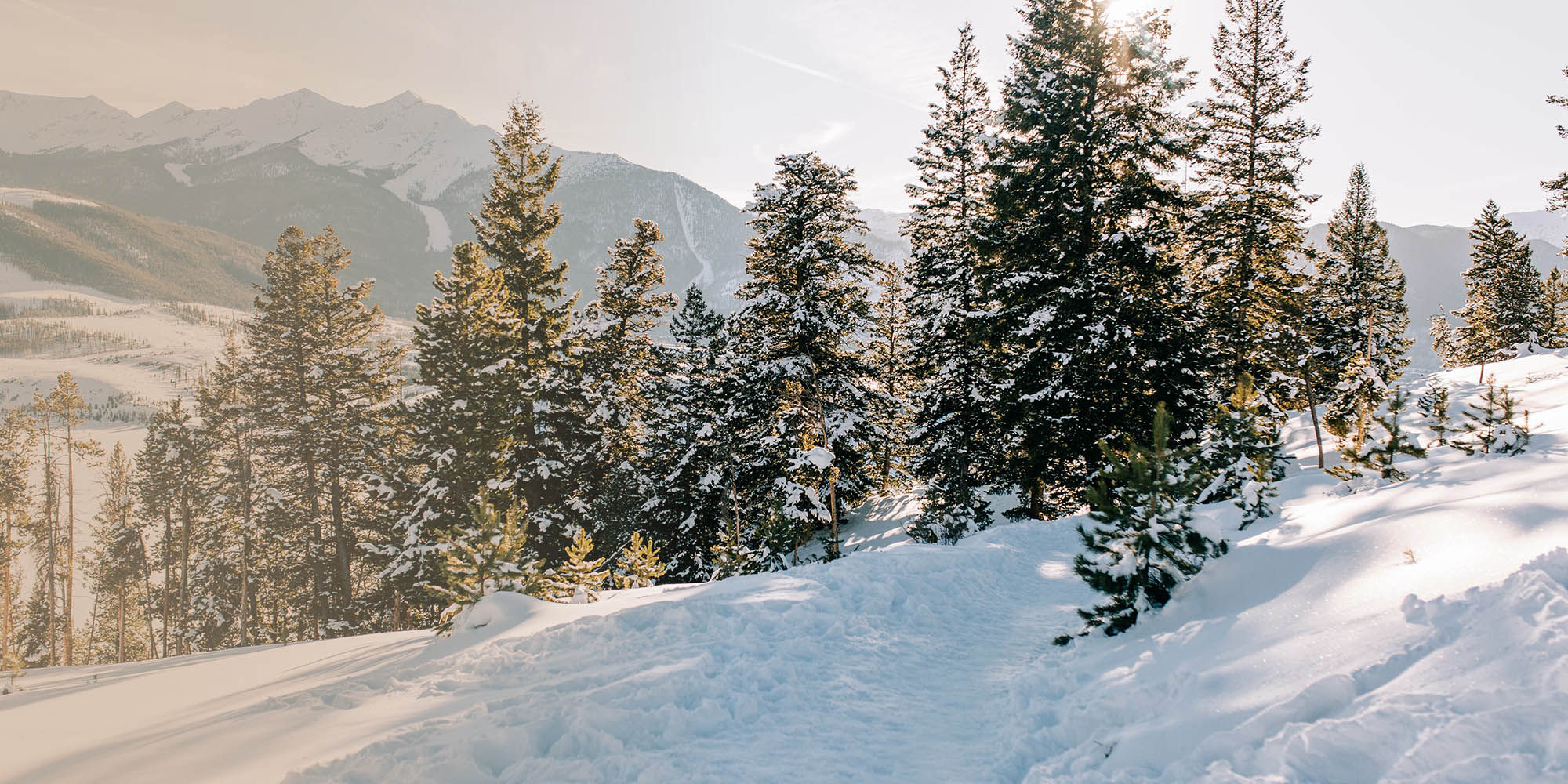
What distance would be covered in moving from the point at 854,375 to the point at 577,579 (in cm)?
1163

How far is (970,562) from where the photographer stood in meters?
12.0

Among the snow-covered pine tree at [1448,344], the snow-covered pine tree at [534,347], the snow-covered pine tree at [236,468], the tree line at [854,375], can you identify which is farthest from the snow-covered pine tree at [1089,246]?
the snow-covered pine tree at [1448,344]

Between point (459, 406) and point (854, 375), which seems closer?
point (854, 375)

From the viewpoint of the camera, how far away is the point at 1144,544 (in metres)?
6.49

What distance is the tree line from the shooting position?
14.5 m

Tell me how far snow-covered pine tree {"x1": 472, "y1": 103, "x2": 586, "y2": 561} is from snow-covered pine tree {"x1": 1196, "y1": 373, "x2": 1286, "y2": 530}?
1953cm

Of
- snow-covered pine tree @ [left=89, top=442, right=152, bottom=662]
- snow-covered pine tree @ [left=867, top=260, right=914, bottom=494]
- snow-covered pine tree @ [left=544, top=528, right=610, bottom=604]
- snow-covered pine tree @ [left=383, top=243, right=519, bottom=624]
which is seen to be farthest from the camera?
snow-covered pine tree @ [left=89, top=442, right=152, bottom=662]

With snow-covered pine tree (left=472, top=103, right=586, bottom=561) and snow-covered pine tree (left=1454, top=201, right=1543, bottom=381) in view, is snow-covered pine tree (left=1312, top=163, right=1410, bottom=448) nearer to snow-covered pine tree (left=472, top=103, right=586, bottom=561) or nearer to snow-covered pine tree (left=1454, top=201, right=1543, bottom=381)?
snow-covered pine tree (left=1454, top=201, right=1543, bottom=381)

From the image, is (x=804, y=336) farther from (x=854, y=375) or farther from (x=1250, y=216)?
(x=1250, y=216)

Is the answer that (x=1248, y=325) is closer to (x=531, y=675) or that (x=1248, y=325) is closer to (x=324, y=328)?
(x=531, y=675)

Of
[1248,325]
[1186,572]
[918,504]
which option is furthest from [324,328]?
[1248,325]

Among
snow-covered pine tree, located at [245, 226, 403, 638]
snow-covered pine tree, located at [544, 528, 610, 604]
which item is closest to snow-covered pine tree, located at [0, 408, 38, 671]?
snow-covered pine tree, located at [245, 226, 403, 638]

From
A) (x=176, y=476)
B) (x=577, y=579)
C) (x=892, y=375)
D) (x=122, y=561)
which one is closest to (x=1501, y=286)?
(x=892, y=375)

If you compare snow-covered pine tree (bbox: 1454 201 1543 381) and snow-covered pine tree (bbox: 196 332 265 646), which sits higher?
snow-covered pine tree (bbox: 1454 201 1543 381)
